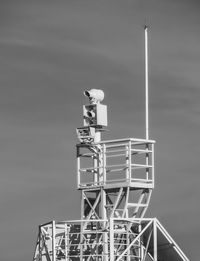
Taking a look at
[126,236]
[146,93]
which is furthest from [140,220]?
[146,93]

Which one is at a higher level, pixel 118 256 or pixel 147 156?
pixel 147 156

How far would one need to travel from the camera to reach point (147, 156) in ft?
281

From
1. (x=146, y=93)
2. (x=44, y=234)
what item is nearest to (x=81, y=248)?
(x=44, y=234)

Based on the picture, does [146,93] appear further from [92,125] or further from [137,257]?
[137,257]

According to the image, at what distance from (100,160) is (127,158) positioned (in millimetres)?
2360

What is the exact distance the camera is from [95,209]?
86.6 m

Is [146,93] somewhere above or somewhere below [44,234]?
above

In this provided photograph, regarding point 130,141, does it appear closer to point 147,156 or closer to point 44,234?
point 147,156

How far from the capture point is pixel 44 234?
86.6 metres

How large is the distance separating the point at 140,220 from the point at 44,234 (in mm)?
5773

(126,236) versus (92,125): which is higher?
(92,125)

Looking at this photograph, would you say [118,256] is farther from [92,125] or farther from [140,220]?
[92,125]

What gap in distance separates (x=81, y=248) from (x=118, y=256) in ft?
9.47

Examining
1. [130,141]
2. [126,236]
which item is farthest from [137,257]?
[130,141]
